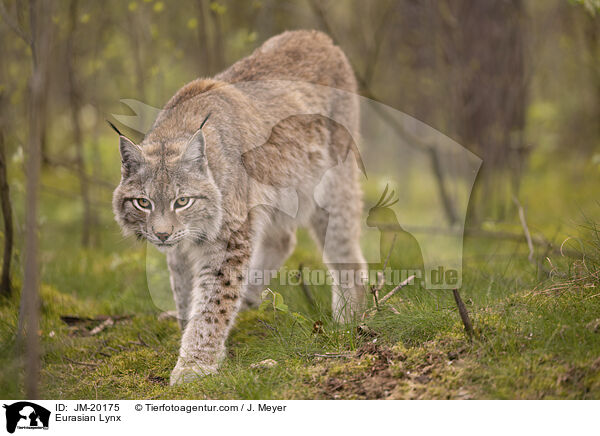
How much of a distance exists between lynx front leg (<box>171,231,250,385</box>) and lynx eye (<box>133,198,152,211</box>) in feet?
1.70

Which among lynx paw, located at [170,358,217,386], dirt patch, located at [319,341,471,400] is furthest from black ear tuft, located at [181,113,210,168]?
dirt patch, located at [319,341,471,400]

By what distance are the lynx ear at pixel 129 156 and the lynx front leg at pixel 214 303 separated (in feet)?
2.42

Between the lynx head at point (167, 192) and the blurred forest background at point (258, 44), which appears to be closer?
the lynx head at point (167, 192)

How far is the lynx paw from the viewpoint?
131 inches

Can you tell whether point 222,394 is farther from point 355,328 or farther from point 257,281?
point 257,281

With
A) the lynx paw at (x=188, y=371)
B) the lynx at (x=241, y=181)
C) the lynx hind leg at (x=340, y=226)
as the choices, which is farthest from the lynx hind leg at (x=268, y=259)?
the lynx paw at (x=188, y=371)

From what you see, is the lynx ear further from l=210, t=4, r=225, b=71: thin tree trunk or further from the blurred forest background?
l=210, t=4, r=225, b=71: thin tree trunk

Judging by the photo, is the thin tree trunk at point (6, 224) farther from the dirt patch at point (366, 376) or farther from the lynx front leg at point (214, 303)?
the dirt patch at point (366, 376)
